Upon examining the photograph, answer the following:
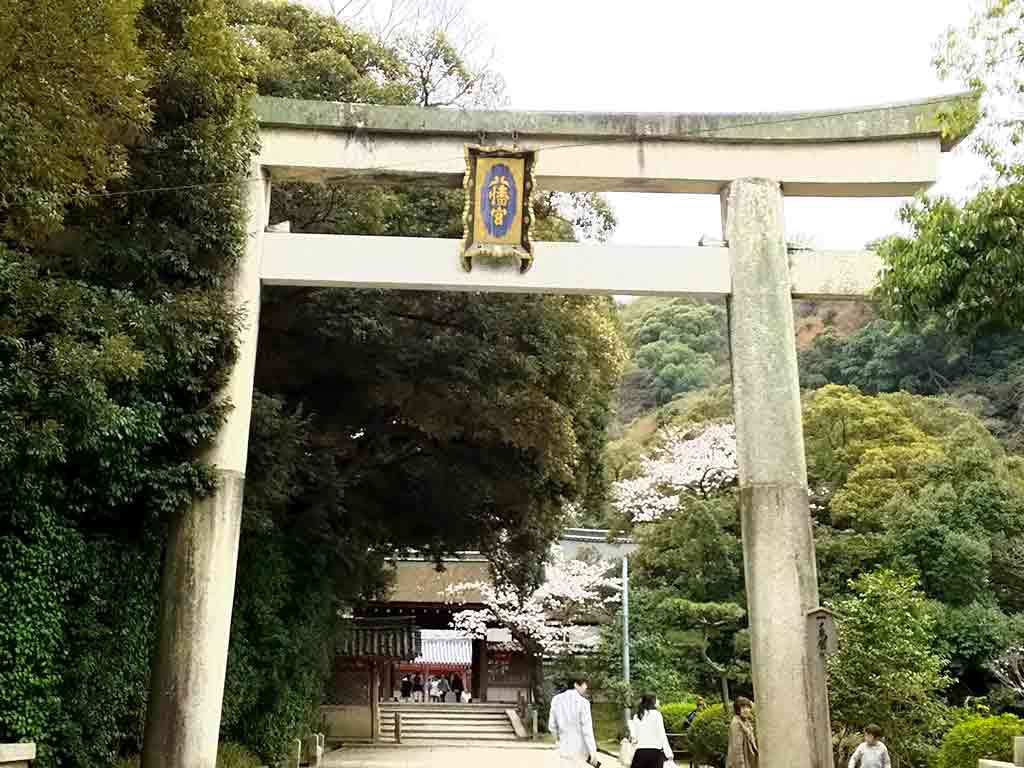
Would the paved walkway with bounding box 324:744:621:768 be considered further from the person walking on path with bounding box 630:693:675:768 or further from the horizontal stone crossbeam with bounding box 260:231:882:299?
the horizontal stone crossbeam with bounding box 260:231:882:299

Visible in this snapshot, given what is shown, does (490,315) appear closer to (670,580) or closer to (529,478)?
(529,478)

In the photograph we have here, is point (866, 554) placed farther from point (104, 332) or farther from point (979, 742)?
point (104, 332)

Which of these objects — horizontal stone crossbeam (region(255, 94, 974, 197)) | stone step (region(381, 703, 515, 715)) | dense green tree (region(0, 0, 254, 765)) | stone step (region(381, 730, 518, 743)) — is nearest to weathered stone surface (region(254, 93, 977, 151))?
horizontal stone crossbeam (region(255, 94, 974, 197))

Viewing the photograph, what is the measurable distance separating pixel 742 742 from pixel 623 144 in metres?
5.98

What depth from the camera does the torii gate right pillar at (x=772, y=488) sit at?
9242 millimetres

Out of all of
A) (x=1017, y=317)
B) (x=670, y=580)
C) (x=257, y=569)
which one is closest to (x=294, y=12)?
(x=257, y=569)

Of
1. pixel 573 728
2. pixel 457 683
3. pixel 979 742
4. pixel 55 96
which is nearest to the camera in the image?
pixel 55 96

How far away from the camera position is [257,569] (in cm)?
1287

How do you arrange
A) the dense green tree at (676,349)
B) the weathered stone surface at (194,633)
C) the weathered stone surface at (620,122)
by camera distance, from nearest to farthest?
the weathered stone surface at (194,633) → the weathered stone surface at (620,122) → the dense green tree at (676,349)

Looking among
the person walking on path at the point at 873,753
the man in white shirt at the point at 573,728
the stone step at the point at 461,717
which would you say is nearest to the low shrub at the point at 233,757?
the man in white shirt at the point at 573,728

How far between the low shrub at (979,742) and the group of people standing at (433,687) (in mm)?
25722

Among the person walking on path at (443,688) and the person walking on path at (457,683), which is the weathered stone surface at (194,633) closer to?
the person walking on path at (443,688)

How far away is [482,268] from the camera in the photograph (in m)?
10.1

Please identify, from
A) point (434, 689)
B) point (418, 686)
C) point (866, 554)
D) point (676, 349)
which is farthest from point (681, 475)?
point (676, 349)
